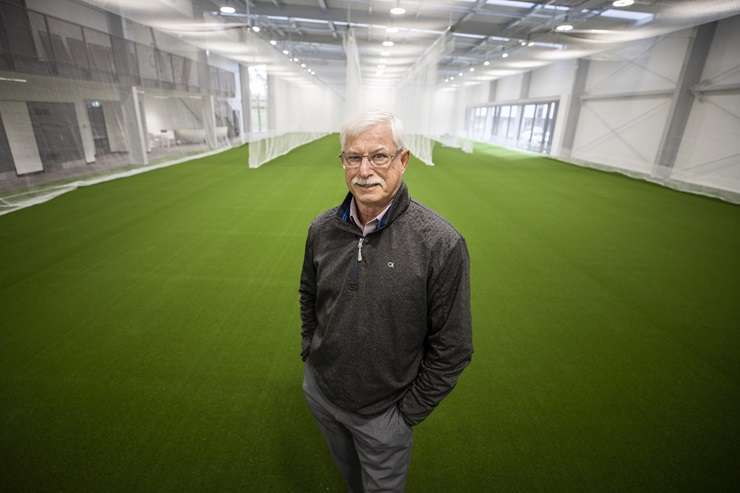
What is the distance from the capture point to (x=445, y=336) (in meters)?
1.02

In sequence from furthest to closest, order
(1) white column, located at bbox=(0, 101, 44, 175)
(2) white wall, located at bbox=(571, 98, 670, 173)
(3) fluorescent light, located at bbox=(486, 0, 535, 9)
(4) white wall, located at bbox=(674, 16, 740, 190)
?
(2) white wall, located at bbox=(571, 98, 670, 173) → (3) fluorescent light, located at bbox=(486, 0, 535, 9) → (4) white wall, located at bbox=(674, 16, 740, 190) → (1) white column, located at bbox=(0, 101, 44, 175)

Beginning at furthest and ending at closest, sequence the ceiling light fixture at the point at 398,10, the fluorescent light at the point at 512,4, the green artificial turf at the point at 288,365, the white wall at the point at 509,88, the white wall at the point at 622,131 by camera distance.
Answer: the white wall at the point at 509,88 → the white wall at the point at 622,131 → the fluorescent light at the point at 512,4 → the ceiling light fixture at the point at 398,10 → the green artificial turf at the point at 288,365

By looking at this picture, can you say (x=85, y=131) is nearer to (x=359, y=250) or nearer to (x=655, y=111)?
(x=359, y=250)

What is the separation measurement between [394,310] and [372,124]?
532 millimetres

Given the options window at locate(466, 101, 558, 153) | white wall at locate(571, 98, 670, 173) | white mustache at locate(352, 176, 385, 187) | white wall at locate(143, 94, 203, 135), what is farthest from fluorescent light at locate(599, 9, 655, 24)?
white wall at locate(143, 94, 203, 135)

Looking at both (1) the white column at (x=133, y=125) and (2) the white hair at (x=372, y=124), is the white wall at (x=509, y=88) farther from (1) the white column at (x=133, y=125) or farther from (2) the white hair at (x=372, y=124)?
(2) the white hair at (x=372, y=124)

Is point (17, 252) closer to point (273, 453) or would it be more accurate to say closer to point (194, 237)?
point (194, 237)

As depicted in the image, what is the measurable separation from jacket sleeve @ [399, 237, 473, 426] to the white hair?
35cm

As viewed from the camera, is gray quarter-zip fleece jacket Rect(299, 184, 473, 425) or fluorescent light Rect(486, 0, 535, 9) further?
fluorescent light Rect(486, 0, 535, 9)

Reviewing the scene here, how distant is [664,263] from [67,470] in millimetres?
5631

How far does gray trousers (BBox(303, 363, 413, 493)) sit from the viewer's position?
1.10m

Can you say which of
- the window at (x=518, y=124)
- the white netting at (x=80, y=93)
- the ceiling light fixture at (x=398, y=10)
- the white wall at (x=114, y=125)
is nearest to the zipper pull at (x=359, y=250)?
the white netting at (x=80, y=93)

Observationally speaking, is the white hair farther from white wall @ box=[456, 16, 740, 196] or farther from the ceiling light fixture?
white wall @ box=[456, 16, 740, 196]

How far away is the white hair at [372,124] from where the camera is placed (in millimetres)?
995
